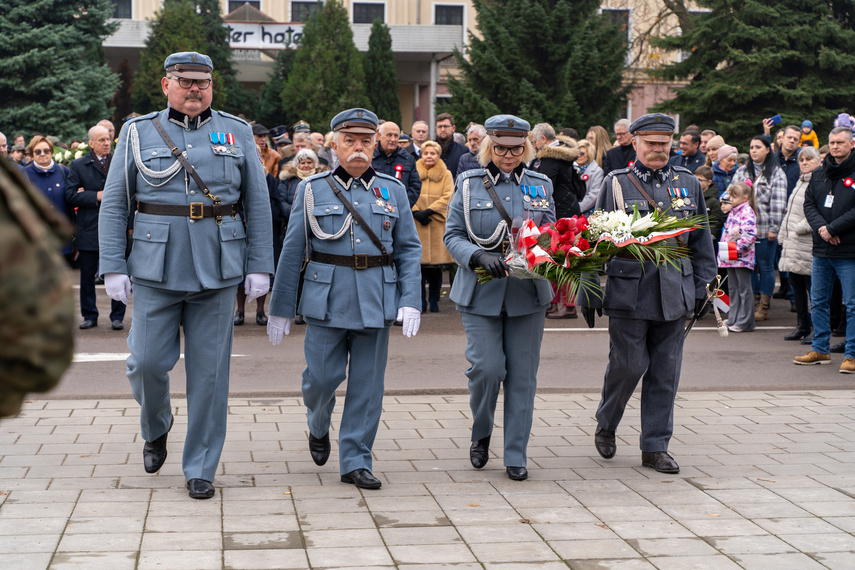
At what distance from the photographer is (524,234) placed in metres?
5.56

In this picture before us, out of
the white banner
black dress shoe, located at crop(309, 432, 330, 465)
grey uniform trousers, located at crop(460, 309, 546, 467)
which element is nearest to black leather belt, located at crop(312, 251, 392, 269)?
grey uniform trousers, located at crop(460, 309, 546, 467)

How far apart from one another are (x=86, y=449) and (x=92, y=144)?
244 inches

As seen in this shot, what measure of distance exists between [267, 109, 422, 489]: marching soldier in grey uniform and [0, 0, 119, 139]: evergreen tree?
22.8m

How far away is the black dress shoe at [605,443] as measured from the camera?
616 centimetres

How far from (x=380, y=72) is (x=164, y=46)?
741cm

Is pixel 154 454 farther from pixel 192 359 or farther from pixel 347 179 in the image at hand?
pixel 347 179

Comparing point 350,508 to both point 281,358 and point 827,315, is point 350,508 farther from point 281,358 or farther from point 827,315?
point 827,315

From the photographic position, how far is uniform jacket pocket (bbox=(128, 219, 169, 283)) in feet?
17.2

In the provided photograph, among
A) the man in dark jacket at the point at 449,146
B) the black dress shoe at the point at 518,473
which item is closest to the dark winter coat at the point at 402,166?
the man in dark jacket at the point at 449,146

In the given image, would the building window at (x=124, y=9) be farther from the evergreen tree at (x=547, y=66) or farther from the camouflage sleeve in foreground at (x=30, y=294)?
the camouflage sleeve in foreground at (x=30, y=294)

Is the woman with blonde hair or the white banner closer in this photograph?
the woman with blonde hair

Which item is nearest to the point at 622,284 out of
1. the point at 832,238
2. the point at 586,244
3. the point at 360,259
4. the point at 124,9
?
the point at 586,244

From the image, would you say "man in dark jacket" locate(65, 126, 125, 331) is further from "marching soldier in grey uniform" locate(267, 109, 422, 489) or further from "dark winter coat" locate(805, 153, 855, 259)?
"dark winter coat" locate(805, 153, 855, 259)

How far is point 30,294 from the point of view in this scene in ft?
4.50
